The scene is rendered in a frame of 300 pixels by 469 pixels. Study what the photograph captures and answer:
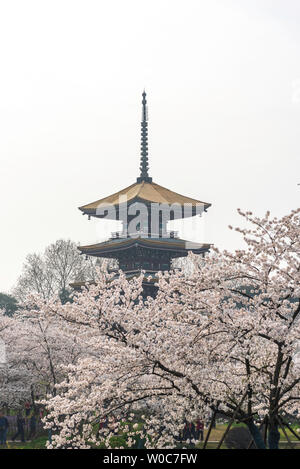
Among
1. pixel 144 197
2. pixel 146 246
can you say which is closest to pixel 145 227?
pixel 144 197

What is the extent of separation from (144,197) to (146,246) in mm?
4154

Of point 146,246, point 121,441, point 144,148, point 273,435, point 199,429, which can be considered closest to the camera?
point 273,435

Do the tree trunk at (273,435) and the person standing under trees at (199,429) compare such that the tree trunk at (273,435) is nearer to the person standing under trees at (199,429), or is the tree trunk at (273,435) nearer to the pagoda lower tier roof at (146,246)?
the person standing under trees at (199,429)

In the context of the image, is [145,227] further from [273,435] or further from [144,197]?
[273,435]

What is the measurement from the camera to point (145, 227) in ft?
153

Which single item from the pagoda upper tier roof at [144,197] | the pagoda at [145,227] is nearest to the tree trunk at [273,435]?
the pagoda at [145,227]

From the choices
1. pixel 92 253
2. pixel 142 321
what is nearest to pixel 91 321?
pixel 142 321

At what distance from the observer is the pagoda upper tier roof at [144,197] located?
46.6 metres

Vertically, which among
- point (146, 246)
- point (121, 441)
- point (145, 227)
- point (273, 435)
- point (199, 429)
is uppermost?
point (145, 227)

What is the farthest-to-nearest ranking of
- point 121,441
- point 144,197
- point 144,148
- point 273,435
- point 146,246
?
1. point 144,148
2. point 144,197
3. point 146,246
4. point 121,441
5. point 273,435

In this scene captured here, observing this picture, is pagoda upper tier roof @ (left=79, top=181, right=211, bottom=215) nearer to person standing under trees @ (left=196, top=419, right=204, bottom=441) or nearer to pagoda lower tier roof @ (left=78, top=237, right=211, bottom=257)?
pagoda lower tier roof @ (left=78, top=237, right=211, bottom=257)

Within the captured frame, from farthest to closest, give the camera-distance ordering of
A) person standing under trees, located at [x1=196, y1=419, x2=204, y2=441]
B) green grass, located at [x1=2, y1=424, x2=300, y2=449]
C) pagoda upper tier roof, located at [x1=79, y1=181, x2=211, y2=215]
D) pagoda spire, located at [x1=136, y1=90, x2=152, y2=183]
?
pagoda spire, located at [x1=136, y1=90, x2=152, y2=183] → pagoda upper tier roof, located at [x1=79, y1=181, x2=211, y2=215] → green grass, located at [x1=2, y1=424, x2=300, y2=449] → person standing under trees, located at [x1=196, y1=419, x2=204, y2=441]

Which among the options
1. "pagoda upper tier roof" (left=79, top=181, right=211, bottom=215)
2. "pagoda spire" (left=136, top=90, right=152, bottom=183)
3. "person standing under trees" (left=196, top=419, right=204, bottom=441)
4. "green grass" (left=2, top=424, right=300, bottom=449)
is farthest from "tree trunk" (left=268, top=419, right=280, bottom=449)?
"pagoda spire" (left=136, top=90, right=152, bottom=183)

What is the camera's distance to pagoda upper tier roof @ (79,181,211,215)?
46.6 metres
